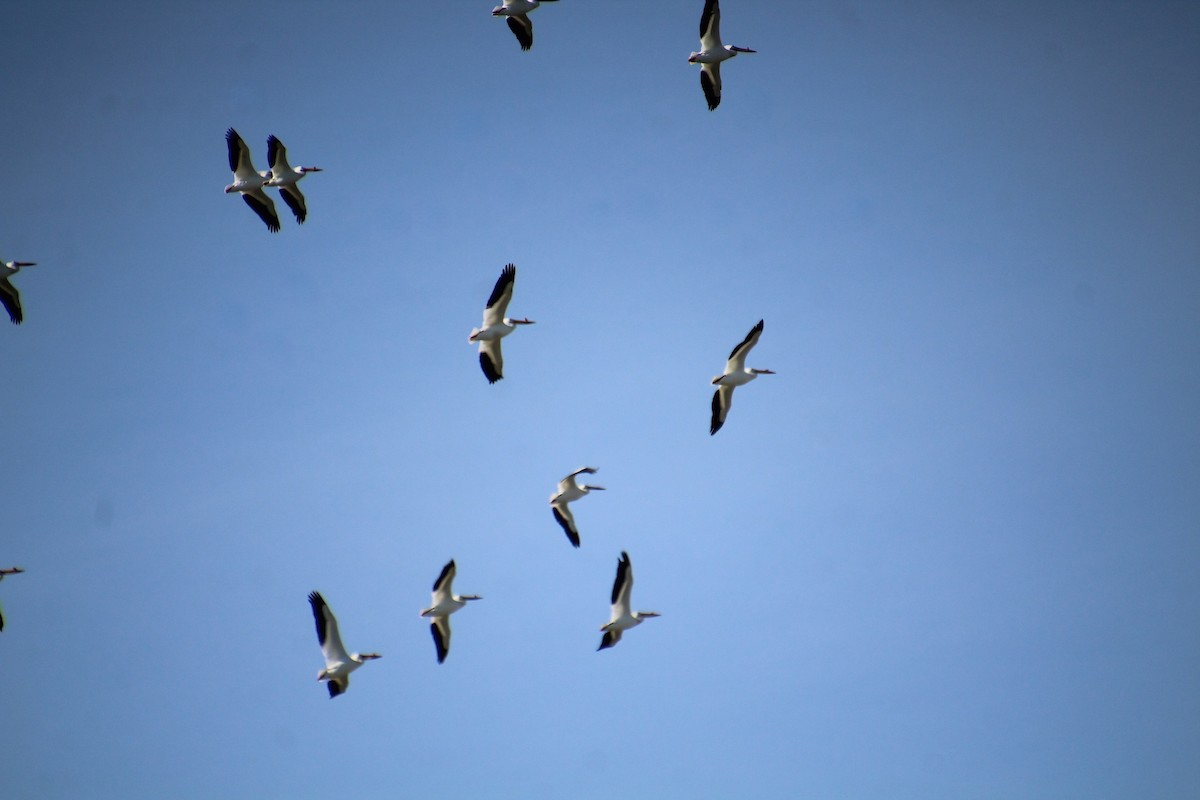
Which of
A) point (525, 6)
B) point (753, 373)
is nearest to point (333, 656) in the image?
point (753, 373)

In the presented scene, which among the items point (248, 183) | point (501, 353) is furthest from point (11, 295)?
point (501, 353)

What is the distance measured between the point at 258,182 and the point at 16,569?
34.7 feet

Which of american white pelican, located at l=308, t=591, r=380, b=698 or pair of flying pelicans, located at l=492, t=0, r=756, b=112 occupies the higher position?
pair of flying pelicans, located at l=492, t=0, r=756, b=112

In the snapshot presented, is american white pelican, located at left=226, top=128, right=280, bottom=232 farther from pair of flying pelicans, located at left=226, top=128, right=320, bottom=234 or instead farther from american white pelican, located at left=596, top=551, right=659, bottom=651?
american white pelican, located at left=596, top=551, right=659, bottom=651

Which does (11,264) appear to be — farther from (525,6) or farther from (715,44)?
(715,44)

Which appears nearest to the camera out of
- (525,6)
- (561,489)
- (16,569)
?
(525,6)

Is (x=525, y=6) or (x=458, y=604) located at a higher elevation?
(x=525, y=6)

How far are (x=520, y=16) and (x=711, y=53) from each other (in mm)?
4343

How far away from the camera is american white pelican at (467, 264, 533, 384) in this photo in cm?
2608

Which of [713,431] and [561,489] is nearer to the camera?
[713,431]

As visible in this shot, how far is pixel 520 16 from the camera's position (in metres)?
25.5

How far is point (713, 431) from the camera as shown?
2720 centimetres

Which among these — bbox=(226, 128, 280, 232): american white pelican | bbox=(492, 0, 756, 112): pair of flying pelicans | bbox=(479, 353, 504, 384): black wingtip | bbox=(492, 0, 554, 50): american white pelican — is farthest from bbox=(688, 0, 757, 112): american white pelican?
bbox=(226, 128, 280, 232): american white pelican

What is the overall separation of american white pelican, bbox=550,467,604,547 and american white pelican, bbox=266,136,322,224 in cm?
883
